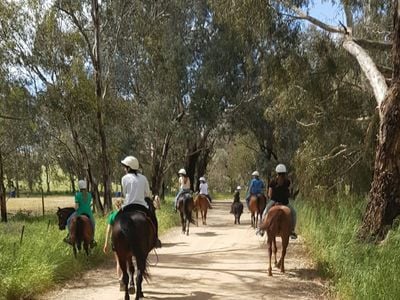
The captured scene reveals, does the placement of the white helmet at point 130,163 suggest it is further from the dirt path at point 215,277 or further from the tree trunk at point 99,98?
the tree trunk at point 99,98

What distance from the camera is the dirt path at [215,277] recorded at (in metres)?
9.10

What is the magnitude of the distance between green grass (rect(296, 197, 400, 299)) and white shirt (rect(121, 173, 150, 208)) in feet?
11.6

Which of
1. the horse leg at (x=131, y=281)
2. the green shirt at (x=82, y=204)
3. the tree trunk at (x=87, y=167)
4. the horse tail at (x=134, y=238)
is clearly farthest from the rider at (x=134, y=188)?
the tree trunk at (x=87, y=167)

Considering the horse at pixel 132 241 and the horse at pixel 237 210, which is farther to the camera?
the horse at pixel 237 210

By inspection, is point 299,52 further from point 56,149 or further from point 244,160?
point 244,160

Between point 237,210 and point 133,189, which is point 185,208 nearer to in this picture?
point 237,210

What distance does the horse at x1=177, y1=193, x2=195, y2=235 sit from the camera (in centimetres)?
1884

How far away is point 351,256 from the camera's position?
9.42 metres

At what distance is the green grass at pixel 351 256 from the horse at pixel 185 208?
15.6ft

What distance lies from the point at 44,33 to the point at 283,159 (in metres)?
17.4

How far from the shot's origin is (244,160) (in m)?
60.6

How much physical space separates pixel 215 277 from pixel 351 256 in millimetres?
2679

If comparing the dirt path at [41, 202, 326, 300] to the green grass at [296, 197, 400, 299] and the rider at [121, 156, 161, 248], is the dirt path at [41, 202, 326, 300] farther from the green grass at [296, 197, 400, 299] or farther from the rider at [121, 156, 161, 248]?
the rider at [121, 156, 161, 248]

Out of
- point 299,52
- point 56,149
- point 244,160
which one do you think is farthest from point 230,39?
point 244,160
